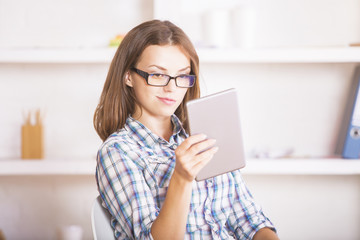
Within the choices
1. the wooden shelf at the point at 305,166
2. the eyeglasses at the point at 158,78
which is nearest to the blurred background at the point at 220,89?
the wooden shelf at the point at 305,166

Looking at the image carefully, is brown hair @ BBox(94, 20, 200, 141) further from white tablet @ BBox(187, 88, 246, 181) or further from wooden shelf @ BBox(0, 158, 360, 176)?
wooden shelf @ BBox(0, 158, 360, 176)

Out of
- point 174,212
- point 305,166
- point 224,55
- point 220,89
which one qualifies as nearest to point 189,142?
point 174,212

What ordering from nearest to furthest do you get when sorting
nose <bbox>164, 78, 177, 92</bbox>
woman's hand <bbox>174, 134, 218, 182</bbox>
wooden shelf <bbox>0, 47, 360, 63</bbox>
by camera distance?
woman's hand <bbox>174, 134, 218, 182</bbox> < nose <bbox>164, 78, 177, 92</bbox> < wooden shelf <bbox>0, 47, 360, 63</bbox>

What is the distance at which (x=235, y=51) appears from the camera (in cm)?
175

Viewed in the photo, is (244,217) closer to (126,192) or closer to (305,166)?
(126,192)

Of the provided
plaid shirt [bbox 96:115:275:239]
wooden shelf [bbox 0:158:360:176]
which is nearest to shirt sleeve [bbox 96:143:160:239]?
plaid shirt [bbox 96:115:275:239]

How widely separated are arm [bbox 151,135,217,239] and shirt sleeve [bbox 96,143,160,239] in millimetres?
43

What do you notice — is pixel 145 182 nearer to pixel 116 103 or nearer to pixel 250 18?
pixel 116 103

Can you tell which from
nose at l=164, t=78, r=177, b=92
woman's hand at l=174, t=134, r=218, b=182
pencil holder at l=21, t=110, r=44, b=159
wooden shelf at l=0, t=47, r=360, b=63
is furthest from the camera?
pencil holder at l=21, t=110, r=44, b=159

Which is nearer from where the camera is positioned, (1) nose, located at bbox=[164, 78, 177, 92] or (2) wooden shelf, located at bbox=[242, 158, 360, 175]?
(1) nose, located at bbox=[164, 78, 177, 92]

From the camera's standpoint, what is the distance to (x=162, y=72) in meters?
1.13

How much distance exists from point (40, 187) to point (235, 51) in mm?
1059

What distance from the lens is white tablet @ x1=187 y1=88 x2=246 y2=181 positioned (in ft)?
3.17

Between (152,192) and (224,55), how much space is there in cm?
83
